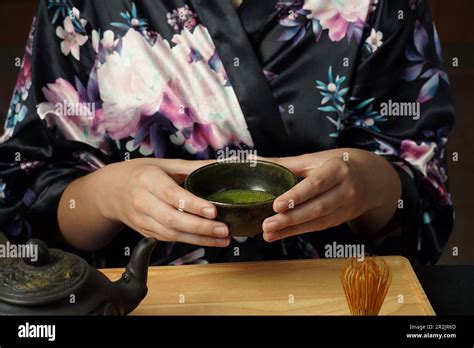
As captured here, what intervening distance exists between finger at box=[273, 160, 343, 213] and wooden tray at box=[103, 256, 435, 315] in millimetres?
97

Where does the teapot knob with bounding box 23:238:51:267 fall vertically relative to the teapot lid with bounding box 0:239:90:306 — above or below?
above

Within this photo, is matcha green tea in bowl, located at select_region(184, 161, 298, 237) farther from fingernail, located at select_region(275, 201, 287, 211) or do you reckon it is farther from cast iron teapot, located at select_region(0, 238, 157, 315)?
cast iron teapot, located at select_region(0, 238, 157, 315)

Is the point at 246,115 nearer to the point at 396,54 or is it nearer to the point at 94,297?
the point at 396,54

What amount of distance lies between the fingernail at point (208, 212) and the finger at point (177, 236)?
0.03 metres

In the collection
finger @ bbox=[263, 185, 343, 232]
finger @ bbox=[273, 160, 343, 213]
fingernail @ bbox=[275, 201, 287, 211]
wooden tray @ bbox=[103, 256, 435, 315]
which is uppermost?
finger @ bbox=[273, 160, 343, 213]

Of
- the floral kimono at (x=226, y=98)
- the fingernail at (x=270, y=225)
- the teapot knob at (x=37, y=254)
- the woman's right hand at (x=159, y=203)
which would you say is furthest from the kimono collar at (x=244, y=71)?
the teapot knob at (x=37, y=254)

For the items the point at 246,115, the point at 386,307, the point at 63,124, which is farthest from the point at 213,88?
the point at 386,307

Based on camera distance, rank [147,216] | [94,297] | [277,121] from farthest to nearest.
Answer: [277,121]
[147,216]
[94,297]

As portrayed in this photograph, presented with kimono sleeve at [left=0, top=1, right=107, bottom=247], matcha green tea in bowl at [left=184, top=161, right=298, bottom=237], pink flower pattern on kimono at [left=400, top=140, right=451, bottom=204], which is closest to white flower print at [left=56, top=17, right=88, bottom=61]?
kimono sleeve at [left=0, top=1, right=107, bottom=247]

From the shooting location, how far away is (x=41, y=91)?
91 centimetres

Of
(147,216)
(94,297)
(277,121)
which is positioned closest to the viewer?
(94,297)

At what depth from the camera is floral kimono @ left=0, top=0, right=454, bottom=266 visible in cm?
89
